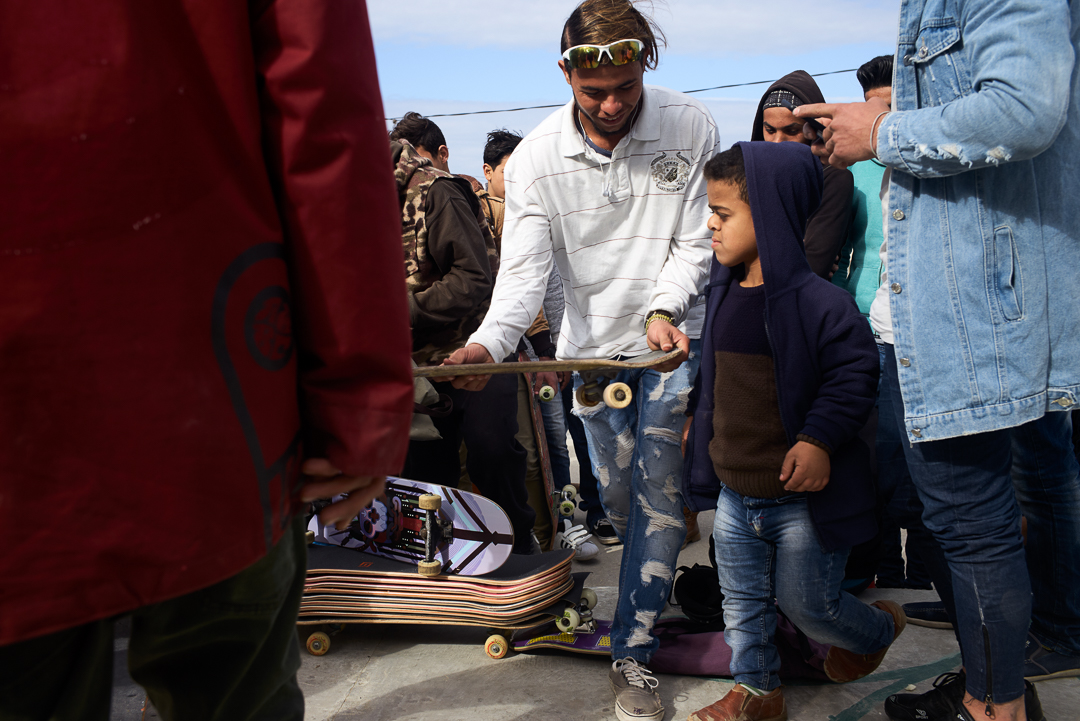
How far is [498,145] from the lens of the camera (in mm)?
5785

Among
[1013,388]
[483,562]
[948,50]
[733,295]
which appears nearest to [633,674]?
[483,562]

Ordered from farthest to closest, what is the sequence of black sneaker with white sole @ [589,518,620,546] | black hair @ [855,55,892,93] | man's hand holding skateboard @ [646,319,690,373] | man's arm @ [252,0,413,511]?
1. black sneaker with white sole @ [589,518,620,546]
2. black hair @ [855,55,892,93]
3. man's hand holding skateboard @ [646,319,690,373]
4. man's arm @ [252,0,413,511]

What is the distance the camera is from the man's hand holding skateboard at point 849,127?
1864 mm

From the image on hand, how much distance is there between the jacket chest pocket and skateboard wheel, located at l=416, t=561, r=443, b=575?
6.67 feet

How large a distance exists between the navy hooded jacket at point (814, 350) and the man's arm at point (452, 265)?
4.43 ft

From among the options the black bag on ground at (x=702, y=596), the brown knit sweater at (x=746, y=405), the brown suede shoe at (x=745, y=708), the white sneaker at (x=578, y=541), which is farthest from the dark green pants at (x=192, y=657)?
the white sneaker at (x=578, y=541)

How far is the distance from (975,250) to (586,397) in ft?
3.77

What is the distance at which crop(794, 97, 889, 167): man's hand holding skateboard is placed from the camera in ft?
6.12

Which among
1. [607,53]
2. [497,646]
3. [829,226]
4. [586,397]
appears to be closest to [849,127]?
[607,53]

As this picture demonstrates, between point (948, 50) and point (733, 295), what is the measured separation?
792mm

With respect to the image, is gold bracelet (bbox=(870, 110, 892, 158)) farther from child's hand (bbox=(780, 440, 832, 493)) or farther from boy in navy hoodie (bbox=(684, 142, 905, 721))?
child's hand (bbox=(780, 440, 832, 493))

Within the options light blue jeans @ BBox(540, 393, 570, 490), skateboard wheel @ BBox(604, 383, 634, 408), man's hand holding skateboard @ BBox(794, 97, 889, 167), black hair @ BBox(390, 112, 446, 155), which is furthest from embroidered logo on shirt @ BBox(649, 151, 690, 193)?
black hair @ BBox(390, 112, 446, 155)

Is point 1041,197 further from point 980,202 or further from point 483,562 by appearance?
point 483,562

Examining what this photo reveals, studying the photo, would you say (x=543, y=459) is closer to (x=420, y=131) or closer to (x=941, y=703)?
(x=941, y=703)
